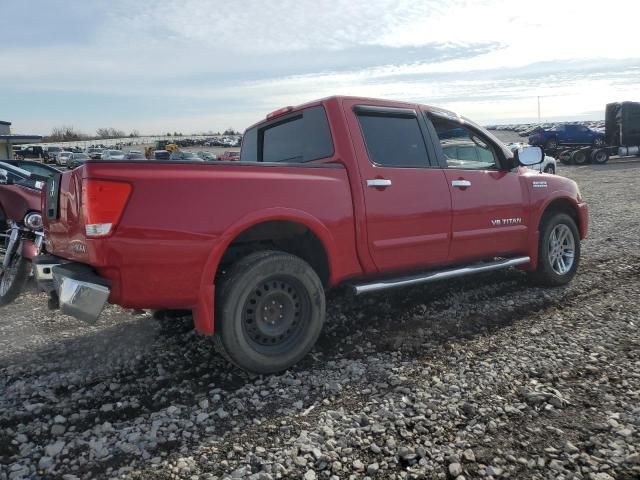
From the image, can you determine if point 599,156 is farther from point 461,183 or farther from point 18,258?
point 18,258

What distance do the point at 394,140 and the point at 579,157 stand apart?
2734 centimetres

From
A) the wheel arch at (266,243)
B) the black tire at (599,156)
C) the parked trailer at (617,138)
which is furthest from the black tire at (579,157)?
the wheel arch at (266,243)

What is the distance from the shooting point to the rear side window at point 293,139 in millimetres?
4051

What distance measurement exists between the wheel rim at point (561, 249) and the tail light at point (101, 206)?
455cm

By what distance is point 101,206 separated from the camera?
2.81 metres

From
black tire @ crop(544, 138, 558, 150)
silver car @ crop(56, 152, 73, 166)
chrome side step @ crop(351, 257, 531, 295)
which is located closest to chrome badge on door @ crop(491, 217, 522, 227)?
chrome side step @ crop(351, 257, 531, 295)

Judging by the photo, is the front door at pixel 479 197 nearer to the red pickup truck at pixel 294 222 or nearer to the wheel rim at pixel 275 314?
the red pickup truck at pixel 294 222

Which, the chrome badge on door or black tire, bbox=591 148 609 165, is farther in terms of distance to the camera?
black tire, bbox=591 148 609 165

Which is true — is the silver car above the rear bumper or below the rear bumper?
above

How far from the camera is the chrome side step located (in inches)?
150

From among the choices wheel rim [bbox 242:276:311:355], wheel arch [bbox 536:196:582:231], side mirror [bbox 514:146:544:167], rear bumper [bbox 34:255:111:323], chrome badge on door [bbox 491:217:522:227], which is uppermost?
side mirror [bbox 514:146:544:167]

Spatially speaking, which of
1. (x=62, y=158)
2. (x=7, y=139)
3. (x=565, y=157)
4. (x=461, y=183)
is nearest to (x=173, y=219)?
(x=461, y=183)

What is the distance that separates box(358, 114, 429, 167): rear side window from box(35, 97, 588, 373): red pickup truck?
1cm

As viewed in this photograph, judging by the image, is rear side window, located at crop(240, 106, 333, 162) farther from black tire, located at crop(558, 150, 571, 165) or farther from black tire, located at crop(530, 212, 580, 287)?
black tire, located at crop(558, 150, 571, 165)
